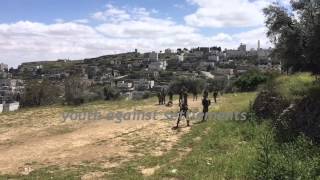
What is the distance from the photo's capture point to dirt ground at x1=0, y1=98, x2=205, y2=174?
56.2ft

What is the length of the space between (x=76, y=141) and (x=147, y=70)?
332 ft

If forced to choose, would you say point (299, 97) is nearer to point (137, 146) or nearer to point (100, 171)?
point (137, 146)

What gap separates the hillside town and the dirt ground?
73.9 ft

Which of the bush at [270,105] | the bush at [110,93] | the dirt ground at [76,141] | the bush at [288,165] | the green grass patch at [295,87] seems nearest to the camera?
the bush at [288,165]

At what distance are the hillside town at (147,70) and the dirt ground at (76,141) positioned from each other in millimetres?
22525

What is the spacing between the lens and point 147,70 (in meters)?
122

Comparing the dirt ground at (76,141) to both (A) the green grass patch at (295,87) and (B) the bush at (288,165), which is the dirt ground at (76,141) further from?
(B) the bush at (288,165)

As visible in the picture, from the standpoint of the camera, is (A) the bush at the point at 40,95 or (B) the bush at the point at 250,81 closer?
(A) the bush at the point at 40,95

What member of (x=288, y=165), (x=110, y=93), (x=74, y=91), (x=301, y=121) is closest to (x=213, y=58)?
(x=110, y=93)

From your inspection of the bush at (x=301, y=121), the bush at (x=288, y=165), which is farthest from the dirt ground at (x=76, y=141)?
the bush at (x=288, y=165)

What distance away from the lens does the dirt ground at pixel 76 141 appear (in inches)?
675

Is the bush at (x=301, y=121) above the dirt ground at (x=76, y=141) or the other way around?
above

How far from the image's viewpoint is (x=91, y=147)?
1964 centimetres

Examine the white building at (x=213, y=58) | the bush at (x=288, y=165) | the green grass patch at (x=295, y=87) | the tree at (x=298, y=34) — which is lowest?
the bush at (x=288, y=165)
